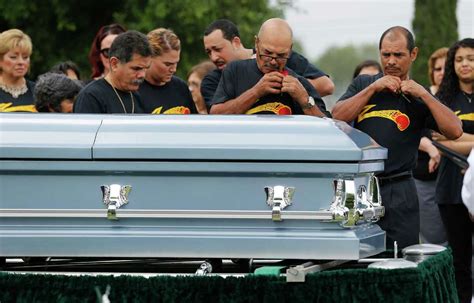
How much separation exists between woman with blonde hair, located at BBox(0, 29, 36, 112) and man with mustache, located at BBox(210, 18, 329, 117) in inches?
80.5

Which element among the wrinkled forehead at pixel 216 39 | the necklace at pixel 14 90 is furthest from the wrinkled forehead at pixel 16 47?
the wrinkled forehead at pixel 216 39

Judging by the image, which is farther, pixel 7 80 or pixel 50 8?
pixel 50 8

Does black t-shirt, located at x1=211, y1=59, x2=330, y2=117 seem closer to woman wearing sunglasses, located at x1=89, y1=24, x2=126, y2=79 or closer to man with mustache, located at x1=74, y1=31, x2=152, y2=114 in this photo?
man with mustache, located at x1=74, y1=31, x2=152, y2=114

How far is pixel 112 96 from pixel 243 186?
1.48 metres

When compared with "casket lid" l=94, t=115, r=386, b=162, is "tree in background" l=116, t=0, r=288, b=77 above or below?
above

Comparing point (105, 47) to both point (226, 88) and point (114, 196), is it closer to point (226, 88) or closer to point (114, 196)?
point (226, 88)

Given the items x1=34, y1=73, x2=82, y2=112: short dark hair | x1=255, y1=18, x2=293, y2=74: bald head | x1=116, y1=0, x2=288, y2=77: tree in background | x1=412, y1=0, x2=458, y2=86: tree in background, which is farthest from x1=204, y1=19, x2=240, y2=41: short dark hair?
x1=412, y1=0, x2=458, y2=86: tree in background

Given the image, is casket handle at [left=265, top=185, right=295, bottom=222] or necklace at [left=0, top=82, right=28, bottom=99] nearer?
casket handle at [left=265, top=185, right=295, bottom=222]

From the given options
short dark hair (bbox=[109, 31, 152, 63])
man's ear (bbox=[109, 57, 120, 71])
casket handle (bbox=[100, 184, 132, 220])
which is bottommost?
casket handle (bbox=[100, 184, 132, 220])

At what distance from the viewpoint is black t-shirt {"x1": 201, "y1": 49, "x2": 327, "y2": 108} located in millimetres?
7094

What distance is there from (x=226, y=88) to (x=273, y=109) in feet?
1.06

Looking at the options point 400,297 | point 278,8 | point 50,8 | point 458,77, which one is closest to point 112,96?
point 400,297

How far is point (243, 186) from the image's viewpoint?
5.11 meters

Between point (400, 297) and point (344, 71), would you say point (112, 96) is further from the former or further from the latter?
point (344, 71)
